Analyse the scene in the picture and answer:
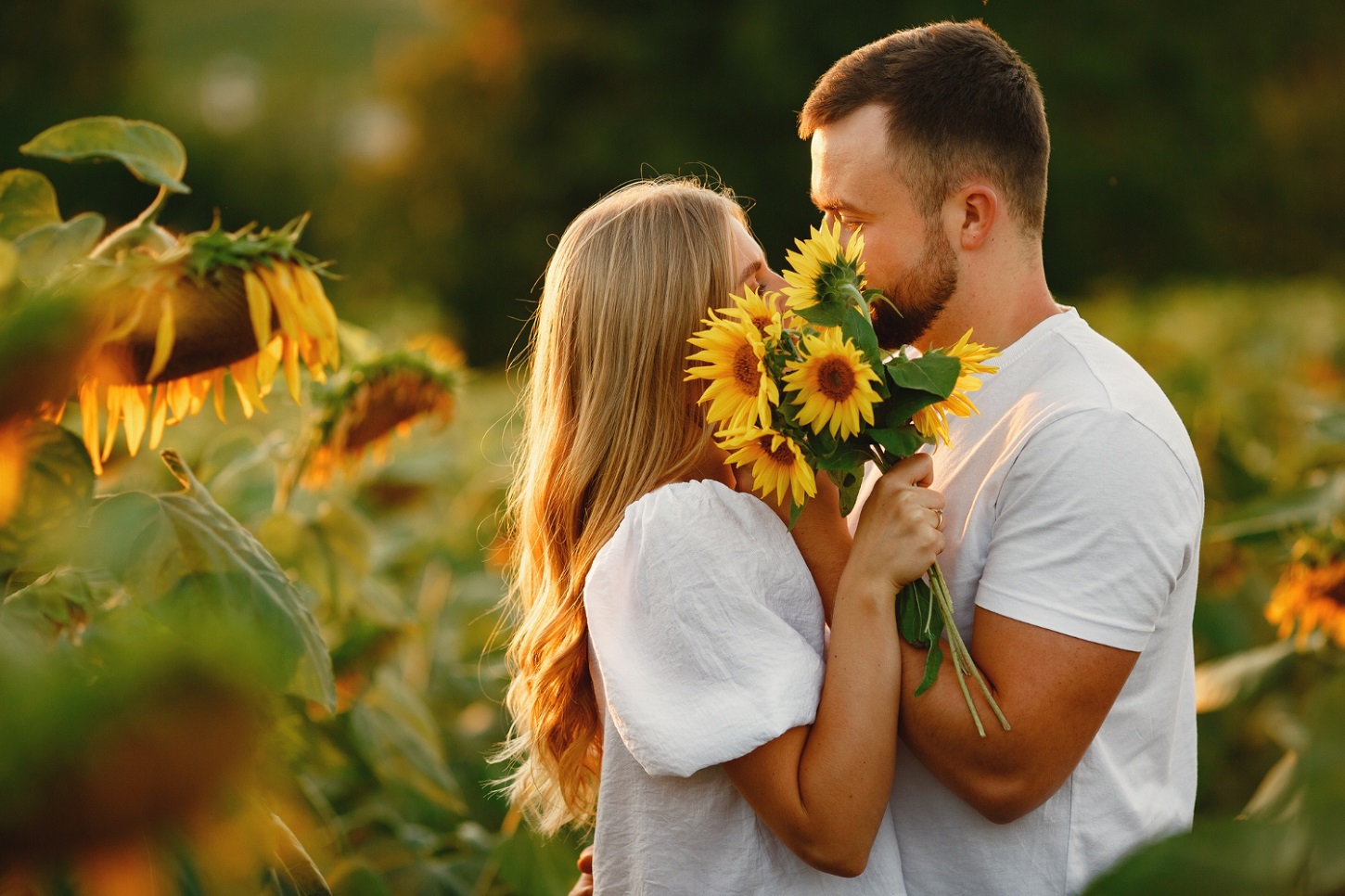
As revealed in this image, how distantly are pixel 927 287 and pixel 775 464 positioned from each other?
0.76 m

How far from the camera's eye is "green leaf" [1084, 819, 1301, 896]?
2.80 ft

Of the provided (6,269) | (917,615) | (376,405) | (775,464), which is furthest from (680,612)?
(376,405)

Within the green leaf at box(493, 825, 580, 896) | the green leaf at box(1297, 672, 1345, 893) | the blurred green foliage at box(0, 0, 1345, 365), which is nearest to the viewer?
the green leaf at box(1297, 672, 1345, 893)

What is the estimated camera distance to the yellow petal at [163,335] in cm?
165

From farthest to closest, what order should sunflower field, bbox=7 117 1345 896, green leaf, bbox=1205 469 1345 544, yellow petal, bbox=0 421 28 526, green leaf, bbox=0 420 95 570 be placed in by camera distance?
green leaf, bbox=1205 469 1345 544 < green leaf, bbox=0 420 95 570 < yellow petal, bbox=0 421 28 526 < sunflower field, bbox=7 117 1345 896

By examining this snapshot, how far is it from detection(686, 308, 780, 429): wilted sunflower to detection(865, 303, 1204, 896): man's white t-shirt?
52 centimetres

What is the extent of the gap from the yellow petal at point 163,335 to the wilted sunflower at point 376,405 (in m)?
1.12

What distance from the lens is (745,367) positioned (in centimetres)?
183

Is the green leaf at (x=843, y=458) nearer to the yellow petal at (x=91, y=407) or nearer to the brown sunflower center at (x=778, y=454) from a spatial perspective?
the brown sunflower center at (x=778, y=454)

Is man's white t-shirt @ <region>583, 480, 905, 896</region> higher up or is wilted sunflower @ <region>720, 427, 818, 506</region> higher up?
wilted sunflower @ <region>720, 427, 818, 506</region>

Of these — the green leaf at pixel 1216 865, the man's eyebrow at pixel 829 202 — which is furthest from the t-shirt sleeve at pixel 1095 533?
the green leaf at pixel 1216 865

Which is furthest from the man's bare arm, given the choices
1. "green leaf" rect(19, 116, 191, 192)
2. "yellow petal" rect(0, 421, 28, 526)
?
"green leaf" rect(19, 116, 191, 192)

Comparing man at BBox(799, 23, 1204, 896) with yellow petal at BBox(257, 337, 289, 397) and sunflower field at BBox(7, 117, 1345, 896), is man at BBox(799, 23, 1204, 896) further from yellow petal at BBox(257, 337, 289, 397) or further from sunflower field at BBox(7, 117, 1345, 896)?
yellow petal at BBox(257, 337, 289, 397)

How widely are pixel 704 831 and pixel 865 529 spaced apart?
566 mm
